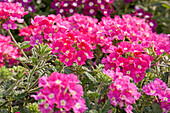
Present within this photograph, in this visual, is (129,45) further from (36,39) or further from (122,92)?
(36,39)

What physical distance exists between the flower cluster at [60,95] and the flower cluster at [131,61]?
803 mm

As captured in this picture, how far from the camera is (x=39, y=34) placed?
268 centimetres

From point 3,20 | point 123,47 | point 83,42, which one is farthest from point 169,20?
point 3,20

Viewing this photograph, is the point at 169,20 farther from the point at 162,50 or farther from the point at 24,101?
the point at 24,101

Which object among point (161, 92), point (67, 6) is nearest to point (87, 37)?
point (161, 92)

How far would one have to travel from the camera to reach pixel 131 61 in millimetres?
2406

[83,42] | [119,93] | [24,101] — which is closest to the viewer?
[119,93]

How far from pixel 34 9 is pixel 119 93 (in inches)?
112

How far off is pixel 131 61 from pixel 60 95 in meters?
1.01

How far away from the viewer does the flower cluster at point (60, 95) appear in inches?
65.9

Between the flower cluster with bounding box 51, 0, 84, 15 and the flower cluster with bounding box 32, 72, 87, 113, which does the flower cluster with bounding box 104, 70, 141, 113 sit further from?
the flower cluster with bounding box 51, 0, 84, 15

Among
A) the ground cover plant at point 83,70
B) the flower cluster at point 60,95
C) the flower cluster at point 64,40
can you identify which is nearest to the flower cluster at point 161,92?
the ground cover plant at point 83,70

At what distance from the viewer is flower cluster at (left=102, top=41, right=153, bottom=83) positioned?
241 centimetres

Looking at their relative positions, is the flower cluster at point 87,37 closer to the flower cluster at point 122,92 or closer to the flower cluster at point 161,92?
the flower cluster at point 161,92
